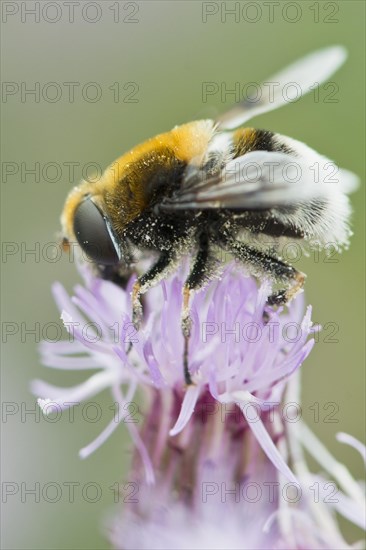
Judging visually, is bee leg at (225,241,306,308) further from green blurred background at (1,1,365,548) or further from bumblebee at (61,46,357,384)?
green blurred background at (1,1,365,548)

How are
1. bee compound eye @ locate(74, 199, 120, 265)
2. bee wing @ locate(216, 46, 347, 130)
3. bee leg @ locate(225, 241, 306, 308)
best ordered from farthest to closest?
bee wing @ locate(216, 46, 347, 130)
bee compound eye @ locate(74, 199, 120, 265)
bee leg @ locate(225, 241, 306, 308)

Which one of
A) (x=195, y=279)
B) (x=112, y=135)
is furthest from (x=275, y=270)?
(x=112, y=135)

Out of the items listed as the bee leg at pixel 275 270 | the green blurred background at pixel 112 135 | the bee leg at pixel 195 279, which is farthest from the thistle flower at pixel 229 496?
the green blurred background at pixel 112 135

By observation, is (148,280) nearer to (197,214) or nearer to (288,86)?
(197,214)

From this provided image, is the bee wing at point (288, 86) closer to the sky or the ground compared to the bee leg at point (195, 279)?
closer to the sky

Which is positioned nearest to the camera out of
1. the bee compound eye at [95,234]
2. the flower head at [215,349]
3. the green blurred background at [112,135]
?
the flower head at [215,349]

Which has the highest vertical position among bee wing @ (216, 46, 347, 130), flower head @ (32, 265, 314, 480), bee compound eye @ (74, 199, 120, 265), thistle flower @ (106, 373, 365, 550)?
bee wing @ (216, 46, 347, 130)

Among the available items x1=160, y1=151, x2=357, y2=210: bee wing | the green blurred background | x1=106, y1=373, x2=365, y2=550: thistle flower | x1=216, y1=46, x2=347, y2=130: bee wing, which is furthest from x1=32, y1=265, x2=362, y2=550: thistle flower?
the green blurred background

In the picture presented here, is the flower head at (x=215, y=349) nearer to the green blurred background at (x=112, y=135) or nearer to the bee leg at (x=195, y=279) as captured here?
the bee leg at (x=195, y=279)

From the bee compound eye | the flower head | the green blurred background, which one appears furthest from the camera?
the green blurred background
